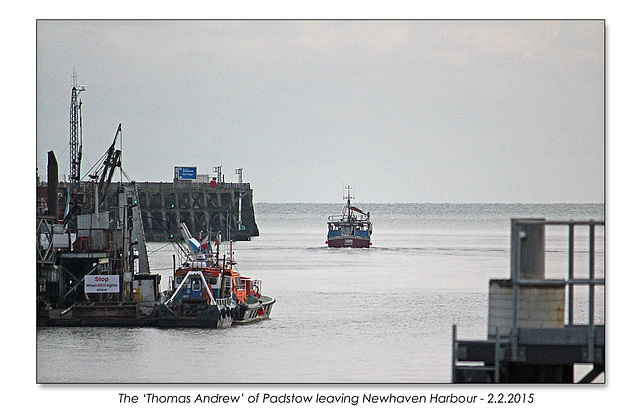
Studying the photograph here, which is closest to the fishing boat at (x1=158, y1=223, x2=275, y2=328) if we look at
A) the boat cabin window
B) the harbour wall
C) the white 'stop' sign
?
the boat cabin window

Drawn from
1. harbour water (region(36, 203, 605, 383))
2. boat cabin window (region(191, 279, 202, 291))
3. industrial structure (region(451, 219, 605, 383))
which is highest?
industrial structure (region(451, 219, 605, 383))

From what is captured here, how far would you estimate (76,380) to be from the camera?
25.0 meters

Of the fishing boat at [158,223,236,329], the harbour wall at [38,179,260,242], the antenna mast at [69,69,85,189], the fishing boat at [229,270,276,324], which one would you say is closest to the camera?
the antenna mast at [69,69,85,189]

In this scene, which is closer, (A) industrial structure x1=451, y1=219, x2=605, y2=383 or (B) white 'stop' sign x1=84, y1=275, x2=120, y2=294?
(A) industrial structure x1=451, y1=219, x2=605, y2=383

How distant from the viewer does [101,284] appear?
35.1 meters

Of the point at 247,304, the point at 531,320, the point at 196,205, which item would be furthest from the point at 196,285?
the point at 196,205

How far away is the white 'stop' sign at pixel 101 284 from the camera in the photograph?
114 ft

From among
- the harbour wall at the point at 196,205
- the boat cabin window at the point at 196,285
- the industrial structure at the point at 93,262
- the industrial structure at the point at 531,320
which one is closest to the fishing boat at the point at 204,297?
the boat cabin window at the point at 196,285

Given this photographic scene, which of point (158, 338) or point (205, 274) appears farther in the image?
point (205, 274)

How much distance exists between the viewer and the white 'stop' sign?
34.8 metres

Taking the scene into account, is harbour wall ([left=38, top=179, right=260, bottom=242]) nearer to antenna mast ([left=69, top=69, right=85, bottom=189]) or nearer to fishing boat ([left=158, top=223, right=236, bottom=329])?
antenna mast ([left=69, top=69, right=85, bottom=189])
